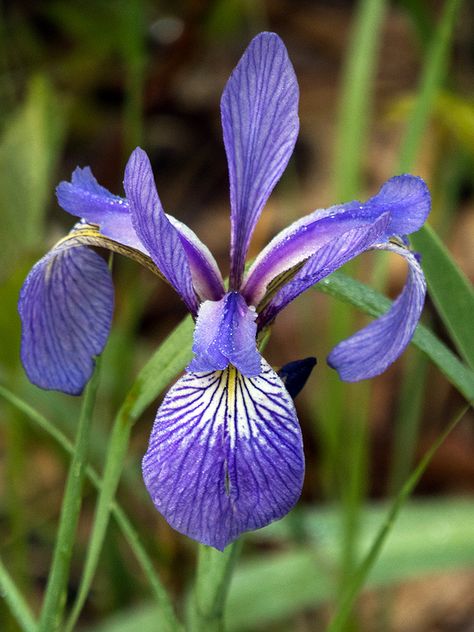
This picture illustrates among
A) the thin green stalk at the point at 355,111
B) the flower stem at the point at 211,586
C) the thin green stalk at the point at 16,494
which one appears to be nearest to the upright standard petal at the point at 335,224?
the flower stem at the point at 211,586

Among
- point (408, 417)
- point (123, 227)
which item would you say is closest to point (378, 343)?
point (123, 227)

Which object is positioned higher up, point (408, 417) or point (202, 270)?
point (202, 270)

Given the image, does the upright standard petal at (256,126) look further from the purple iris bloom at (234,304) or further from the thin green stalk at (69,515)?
the thin green stalk at (69,515)

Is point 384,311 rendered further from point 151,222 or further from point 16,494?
point 16,494

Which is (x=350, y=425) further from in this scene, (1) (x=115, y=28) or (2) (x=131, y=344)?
(1) (x=115, y=28)

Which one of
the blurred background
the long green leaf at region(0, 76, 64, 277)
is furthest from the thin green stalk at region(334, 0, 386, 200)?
the long green leaf at region(0, 76, 64, 277)

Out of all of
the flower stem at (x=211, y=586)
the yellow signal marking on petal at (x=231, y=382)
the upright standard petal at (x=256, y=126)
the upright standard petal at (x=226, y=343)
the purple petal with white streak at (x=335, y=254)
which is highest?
the upright standard petal at (x=256, y=126)

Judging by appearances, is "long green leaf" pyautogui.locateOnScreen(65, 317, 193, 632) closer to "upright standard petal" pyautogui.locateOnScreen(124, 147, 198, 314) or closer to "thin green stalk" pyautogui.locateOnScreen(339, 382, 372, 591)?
"upright standard petal" pyautogui.locateOnScreen(124, 147, 198, 314)
